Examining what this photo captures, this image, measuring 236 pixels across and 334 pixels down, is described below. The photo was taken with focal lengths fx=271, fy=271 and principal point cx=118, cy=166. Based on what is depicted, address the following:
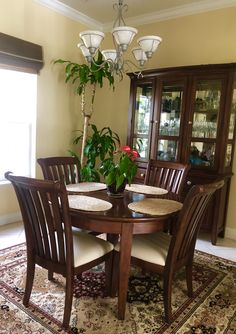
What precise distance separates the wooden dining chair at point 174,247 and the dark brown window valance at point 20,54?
235 cm

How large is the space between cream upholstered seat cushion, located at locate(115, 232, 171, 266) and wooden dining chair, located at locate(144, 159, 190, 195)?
2.25 ft

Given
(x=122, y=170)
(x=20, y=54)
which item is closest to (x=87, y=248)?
(x=122, y=170)

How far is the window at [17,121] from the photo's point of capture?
10.6 ft

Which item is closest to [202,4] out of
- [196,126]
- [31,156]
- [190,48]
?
[190,48]

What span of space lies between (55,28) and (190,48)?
68.8 inches

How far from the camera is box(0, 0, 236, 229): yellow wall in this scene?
124 inches

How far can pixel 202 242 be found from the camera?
3129 millimetres

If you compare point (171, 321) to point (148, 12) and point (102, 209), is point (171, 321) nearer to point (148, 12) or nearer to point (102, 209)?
point (102, 209)

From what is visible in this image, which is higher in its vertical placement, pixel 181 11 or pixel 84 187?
pixel 181 11

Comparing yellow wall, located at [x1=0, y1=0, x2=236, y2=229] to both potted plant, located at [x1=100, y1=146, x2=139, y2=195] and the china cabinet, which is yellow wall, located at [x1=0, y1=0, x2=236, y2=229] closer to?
the china cabinet

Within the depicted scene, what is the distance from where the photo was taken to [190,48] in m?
3.42

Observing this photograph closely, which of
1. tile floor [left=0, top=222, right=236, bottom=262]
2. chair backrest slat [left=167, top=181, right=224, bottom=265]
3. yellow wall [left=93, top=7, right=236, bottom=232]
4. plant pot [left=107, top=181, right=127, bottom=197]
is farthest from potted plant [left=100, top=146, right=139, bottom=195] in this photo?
yellow wall [left=93, top=7, right=236, bottom=232]

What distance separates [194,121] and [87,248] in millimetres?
2062

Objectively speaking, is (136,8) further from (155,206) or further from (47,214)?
(47,214)
